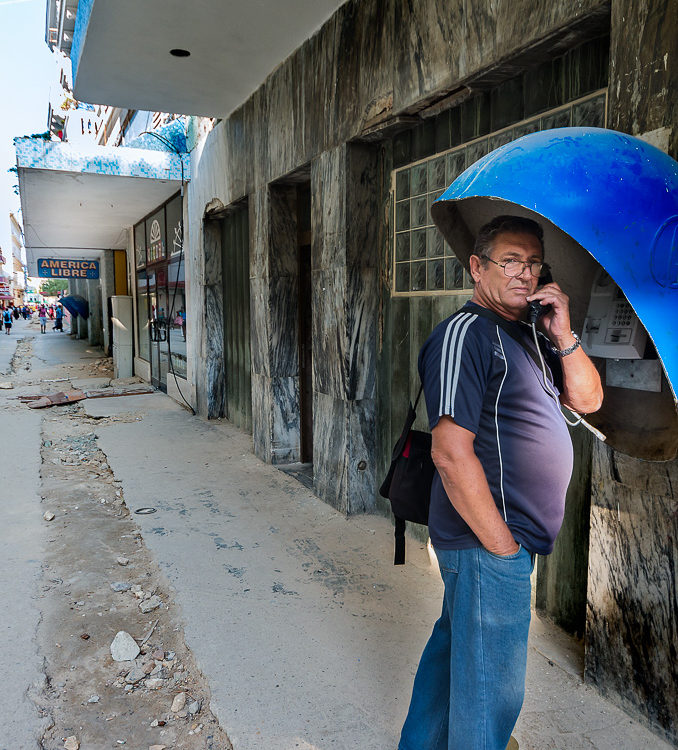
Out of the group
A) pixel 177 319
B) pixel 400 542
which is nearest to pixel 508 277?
pixel 400 542

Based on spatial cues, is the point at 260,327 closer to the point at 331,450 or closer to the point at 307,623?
the point at 331,450

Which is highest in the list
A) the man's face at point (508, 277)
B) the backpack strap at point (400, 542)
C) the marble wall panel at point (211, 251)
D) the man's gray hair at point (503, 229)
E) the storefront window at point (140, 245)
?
the storefront window at point (140, 245)

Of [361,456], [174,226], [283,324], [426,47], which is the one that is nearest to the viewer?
[426,47]

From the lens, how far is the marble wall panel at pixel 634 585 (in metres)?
2.17

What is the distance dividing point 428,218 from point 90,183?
6.70 m

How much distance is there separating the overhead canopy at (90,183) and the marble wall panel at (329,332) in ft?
15.4

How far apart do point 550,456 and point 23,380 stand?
557 inches

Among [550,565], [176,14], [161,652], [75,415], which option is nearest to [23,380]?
[75,415]

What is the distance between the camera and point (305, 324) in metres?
6.07

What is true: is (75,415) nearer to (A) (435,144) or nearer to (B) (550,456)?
(A) (435,144)

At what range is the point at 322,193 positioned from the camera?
4773 millimetres

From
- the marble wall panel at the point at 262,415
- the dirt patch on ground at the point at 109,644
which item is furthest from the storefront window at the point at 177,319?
the dirt patch on ground at the point at 109,644

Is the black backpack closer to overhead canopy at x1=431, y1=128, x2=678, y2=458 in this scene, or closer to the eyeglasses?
the eyeglasses

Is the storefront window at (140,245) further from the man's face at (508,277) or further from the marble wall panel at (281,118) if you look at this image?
the man's face at (508,277)
